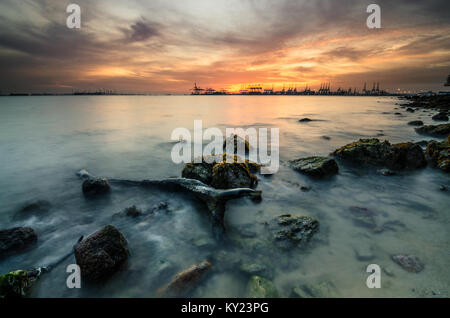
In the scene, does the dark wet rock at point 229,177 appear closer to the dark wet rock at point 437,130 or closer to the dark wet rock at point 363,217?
the dark wet rock at point 363,217

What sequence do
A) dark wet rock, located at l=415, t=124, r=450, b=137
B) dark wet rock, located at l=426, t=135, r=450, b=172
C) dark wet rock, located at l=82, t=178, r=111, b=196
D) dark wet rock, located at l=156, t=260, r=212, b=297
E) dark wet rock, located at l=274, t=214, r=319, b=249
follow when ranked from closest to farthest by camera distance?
dark wet rock, located at l=156, t=260, r=212, b=297 < dark wet rock, located at l=274, t=214, r=319, b=249 < dark wet rock, located at l=82, t=178, r=111, b=196 < dark wet rock, located at l=426, t=135, r=450, b=172 < dark wet rock, located at l=415, t=124, r=450, b=137

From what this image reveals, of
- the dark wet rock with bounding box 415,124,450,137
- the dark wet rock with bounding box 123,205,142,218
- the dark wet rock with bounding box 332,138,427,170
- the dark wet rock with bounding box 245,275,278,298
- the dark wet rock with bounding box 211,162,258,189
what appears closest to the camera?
the dark wet rock with bounding box 245,275,278,298

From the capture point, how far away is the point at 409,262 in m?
3.01

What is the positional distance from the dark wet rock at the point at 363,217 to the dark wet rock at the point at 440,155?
4534 millimetres

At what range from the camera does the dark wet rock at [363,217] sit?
400 centimetres

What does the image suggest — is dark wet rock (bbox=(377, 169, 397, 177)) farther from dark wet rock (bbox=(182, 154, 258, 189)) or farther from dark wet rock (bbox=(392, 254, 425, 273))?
dark wet rock (bbox=(182, 154, 258, 189))

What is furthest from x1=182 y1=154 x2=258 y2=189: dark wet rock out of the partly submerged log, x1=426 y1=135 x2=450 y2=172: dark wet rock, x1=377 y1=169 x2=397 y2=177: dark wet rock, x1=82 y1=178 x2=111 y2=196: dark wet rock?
x1=426 y1=135 x2=450 y2=172: dark wet rock

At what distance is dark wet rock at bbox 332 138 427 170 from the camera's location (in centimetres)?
696

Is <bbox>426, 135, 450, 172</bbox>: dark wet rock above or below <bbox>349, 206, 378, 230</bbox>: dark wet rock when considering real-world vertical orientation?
above

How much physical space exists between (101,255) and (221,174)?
9.95ft

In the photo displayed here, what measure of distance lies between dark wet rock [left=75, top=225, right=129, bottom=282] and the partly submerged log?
1624 millimetres

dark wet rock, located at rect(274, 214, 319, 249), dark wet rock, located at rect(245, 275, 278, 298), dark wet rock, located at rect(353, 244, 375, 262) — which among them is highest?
dark wet rock, located at rect(274, 214, 319, 249)

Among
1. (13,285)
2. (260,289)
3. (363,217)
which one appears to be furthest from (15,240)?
(363,217)

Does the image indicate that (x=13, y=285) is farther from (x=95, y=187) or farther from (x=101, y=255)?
(x=95, y=187)
